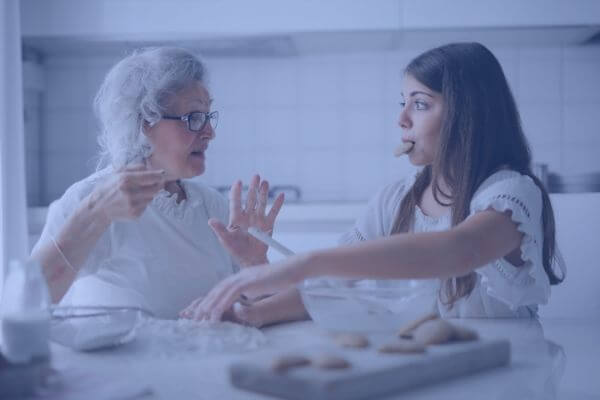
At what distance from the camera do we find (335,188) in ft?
9.46

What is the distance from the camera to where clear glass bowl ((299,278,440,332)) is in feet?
2.56

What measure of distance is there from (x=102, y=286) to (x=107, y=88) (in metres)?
0.44

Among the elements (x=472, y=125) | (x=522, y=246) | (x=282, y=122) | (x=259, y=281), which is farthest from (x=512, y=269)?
(x=282, y=122)

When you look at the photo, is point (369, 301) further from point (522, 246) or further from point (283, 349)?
point (522, 246)

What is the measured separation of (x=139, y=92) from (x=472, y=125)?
0.70m

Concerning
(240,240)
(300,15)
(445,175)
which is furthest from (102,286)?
(300,15)

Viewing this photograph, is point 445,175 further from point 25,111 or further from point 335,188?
point 25,111

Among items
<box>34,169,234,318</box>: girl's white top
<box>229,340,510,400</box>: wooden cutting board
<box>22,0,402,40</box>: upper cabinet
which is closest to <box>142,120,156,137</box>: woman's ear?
<box>34,169,234,318</box>: girl's white top

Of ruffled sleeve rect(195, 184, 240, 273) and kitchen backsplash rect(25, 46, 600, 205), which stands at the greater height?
kitchen backsplash rect(25, 46, 600, 205)

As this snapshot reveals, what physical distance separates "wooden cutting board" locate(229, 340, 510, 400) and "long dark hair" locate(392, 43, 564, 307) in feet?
1.81

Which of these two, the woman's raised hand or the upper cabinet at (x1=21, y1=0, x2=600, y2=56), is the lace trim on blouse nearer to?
the woman's raised hand

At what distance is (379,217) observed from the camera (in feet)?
4.86

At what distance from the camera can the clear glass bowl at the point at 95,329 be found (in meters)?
0.79

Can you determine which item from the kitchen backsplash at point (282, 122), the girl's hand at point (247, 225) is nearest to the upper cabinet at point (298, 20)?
the kitchen backsplash at point (282, 122)
